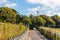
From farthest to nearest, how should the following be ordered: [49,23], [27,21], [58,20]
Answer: [58,20] → [49,23] → [27,21]

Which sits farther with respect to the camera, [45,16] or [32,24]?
[45,16]

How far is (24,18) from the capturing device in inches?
4006

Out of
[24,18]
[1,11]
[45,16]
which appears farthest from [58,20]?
[1,11]

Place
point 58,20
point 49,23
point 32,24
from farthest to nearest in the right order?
point 58,20, point 49,23, point 32,24

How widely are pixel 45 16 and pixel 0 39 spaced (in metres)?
117

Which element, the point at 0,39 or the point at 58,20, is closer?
the point at 0,39

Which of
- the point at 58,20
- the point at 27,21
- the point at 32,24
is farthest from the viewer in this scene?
the point at 58,20

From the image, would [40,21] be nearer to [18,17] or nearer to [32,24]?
[32,24]

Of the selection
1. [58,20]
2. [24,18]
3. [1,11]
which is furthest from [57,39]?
[58,20]

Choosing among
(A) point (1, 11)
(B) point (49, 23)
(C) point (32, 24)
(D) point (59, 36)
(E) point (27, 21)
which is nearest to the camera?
(D) point (59, 36)

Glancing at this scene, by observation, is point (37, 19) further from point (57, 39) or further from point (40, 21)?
point (57, 39)

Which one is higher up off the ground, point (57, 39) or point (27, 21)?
point (57, 39)

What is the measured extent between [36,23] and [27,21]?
37.3 ft

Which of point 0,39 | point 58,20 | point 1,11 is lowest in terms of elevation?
point 58,20
